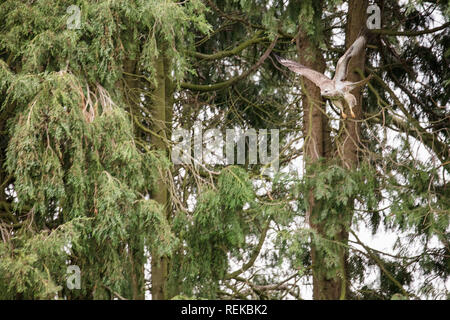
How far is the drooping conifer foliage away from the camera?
19.5 ft

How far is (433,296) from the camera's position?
848 centimetres

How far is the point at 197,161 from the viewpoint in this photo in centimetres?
741

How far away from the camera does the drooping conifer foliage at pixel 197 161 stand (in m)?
5.95

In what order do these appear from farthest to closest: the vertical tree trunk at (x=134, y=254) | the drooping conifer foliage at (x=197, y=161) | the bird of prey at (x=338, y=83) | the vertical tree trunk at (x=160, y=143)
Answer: the vertical tree trunk at (x=160, y=143)
the bird of prey at (x=338, y=83)
the vertical tree trunk at (x=134, y=254)
the drooping conifer foliage at (x=197, y=161)

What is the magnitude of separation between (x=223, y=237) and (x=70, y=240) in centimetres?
195

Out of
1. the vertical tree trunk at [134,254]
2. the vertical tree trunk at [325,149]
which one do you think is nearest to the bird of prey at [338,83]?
the vertical tree trunk at [325,149]

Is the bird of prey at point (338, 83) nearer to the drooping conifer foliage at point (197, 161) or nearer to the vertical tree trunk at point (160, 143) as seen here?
Result: the drooping conifer foliage at point (197, 161)

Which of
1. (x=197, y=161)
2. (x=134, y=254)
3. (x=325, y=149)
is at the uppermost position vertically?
(x=325, y=149)

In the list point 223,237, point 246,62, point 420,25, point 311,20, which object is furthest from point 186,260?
point 420,25

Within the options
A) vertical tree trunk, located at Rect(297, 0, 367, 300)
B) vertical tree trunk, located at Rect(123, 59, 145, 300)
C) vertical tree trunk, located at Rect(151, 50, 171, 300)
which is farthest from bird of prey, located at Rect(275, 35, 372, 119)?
vertical tree trunk, located at Rect(123, 59, 145, 300)

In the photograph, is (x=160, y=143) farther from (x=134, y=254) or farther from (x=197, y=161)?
(x=134, y=254)

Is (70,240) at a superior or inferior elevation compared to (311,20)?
inferior

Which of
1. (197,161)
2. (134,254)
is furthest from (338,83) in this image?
(134,254)
